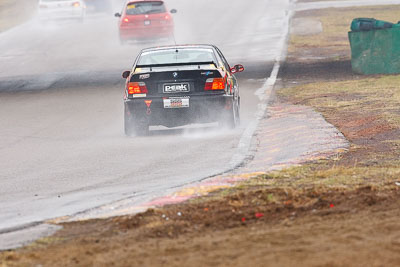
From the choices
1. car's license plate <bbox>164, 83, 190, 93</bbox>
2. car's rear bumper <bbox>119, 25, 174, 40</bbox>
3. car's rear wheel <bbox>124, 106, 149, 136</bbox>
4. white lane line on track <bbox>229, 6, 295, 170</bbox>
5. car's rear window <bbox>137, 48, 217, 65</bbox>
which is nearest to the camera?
white lane line on track <bbox>229, 6, 295, 170</bbox>

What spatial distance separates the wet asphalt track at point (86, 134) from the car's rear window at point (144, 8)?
1366 mm

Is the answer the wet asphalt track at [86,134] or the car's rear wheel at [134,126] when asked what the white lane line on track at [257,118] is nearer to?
the wet asphalt track at [86,134]

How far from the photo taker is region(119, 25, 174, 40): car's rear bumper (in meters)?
34.8

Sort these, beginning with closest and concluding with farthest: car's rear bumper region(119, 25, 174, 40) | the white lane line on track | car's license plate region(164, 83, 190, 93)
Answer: the white lane line on track
car's license plate region(164, 83, 190, 93)
car's rear bumper region(119, 25, 174, 40)

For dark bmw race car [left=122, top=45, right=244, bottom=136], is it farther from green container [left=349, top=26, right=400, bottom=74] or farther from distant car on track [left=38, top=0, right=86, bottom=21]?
distant car on track [left=38, top=0, right=86, bottom=21]

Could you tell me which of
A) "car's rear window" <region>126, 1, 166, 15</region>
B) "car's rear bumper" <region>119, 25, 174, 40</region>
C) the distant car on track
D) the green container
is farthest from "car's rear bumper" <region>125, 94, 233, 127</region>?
the distant car on track

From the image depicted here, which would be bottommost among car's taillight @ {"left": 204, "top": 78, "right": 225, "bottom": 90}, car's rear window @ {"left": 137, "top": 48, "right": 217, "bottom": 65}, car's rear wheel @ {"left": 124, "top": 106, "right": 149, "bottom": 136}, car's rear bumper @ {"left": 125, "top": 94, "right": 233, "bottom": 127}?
car's rear wheel @ {"left": 124, "top": 106, "right": 149, "bottom": 136}

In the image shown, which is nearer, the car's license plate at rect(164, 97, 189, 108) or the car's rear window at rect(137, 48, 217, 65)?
the car's license plate at rect(164, 97, 189, 108)

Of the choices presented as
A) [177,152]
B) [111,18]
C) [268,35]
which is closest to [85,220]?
[177,152]

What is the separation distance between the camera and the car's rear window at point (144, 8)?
114 ft

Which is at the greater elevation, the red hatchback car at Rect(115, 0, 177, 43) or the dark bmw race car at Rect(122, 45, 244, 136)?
the dark bmw race car at Rect(122, 45, 244, 136)

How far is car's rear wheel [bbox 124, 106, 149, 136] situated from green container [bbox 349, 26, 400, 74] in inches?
396

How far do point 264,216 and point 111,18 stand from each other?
42.1 meters

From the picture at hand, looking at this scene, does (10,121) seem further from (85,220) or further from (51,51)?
(51,51)
